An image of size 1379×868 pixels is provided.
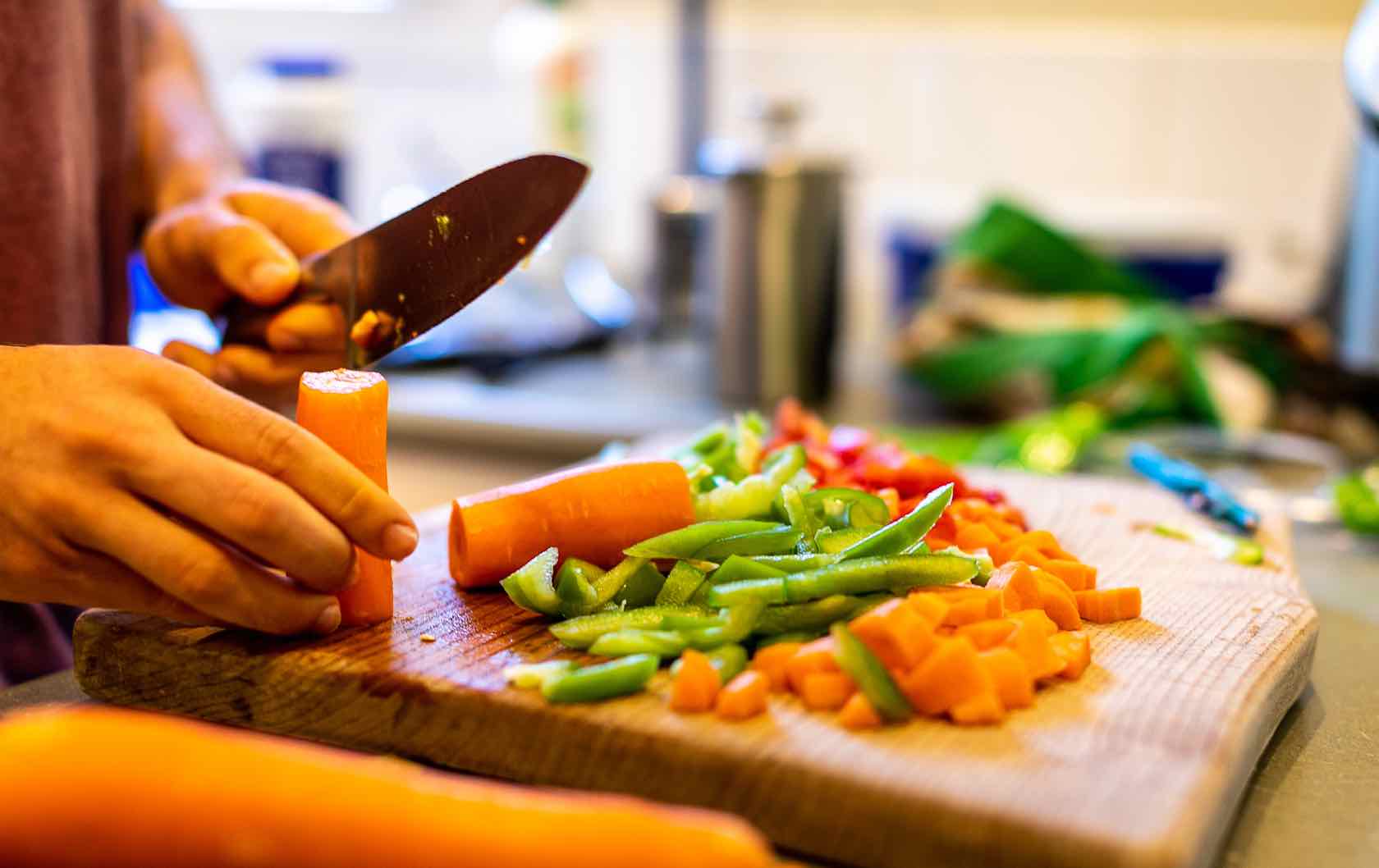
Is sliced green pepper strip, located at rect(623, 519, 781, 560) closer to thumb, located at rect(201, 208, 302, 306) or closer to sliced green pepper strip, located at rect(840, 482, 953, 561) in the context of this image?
sliced green pepper strip, located at rect(840, 482, 953, 561)

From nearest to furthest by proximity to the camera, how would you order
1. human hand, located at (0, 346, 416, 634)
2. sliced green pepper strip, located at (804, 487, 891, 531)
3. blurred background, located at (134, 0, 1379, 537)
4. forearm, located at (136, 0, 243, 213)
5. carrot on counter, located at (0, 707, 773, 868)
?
carrot on counter, located at (0, 707, 773, 868) < human hand, located at (0, 346, 416, 634) < sliced green pepper strip, located at (804, 487, 891, 531) < forearm, located at (136, 0, 243, 213) < blurred background, located at (134, 0, 1379, 537)

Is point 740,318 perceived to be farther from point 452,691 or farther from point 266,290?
point 452,691

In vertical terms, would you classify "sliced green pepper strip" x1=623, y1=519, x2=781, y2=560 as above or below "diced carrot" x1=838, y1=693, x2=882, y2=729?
above

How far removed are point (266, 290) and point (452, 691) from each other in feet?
1.57

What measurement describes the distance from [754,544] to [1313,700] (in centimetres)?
50

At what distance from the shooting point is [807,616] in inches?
38.2

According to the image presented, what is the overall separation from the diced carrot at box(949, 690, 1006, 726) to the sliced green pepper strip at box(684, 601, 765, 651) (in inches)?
6.6

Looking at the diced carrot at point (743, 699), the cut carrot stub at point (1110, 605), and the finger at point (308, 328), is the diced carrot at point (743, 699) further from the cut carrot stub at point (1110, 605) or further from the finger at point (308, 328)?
the finger at point (308, 328)

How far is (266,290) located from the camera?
3.92ft

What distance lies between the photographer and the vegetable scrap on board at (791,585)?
0.87 meters

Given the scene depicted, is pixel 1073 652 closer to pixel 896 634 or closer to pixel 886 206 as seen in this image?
pixel 896 634

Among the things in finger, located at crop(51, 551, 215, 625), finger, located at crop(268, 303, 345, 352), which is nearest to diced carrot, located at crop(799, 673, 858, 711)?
finger, located at crop(51, 551, 215, 625)

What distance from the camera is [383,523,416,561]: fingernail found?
0.92 metres

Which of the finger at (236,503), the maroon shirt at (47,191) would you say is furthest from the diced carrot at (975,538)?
the maroon shirt at (47,191)
